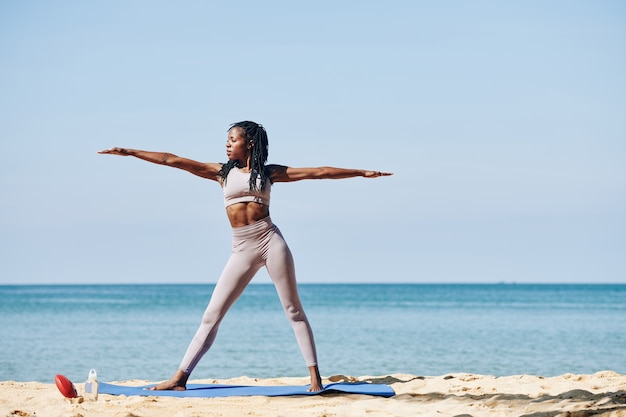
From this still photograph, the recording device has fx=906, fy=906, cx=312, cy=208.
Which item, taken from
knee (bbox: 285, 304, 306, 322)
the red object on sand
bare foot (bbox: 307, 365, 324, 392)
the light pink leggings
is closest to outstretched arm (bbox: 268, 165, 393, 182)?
the light pink leggings

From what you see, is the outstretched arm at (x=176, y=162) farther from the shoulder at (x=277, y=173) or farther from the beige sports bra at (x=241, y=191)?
the shoulder at (x=277, y=173)

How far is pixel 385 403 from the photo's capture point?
7.11m

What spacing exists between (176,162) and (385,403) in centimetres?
260

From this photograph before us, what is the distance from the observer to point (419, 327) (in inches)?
1183

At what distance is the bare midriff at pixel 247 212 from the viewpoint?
7.52 metres

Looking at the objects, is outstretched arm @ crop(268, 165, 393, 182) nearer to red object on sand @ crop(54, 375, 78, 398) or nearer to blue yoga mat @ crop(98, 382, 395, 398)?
blue yoga mat @ crop(98, 382, 395, 398)

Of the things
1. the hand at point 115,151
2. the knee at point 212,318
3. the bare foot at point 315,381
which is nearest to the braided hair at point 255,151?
the hand at point 115,151

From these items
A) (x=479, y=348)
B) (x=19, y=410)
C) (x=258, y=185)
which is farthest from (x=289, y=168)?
(x=479, y=348)

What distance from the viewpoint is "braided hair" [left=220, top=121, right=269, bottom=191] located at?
7531 mm

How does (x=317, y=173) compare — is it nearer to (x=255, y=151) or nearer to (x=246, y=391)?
(x=255, y=151)

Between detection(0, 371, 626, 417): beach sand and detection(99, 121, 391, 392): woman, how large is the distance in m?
0.52

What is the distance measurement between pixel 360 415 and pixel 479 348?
1470 cm

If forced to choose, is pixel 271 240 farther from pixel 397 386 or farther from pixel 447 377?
pixel 447 377

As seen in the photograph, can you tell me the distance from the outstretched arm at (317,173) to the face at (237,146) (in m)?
0.27
